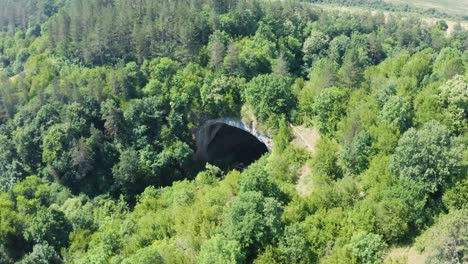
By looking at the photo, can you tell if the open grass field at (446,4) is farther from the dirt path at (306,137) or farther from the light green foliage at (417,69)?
the dirt path at (306,137)

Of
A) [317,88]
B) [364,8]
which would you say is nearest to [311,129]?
[317,88]

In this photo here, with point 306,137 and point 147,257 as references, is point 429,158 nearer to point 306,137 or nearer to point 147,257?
point 306,137

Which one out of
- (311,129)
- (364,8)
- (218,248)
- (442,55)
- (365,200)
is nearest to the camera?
(218,248)

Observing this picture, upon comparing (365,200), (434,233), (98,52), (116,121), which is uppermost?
(434,233)

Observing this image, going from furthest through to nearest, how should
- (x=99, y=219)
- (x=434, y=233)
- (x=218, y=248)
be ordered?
(x=99, y=219) → (x=218, y=248) → (x=434, y=233)

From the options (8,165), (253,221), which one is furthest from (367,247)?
(8,165)

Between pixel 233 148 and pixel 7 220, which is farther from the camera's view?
pixel 233 148

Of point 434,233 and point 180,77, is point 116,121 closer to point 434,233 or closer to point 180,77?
point 180,77
